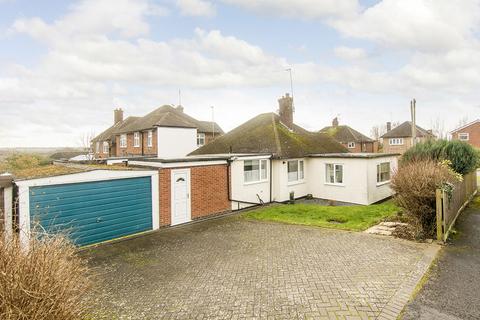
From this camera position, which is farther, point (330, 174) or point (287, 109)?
point (287, 109)

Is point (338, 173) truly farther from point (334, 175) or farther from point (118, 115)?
point (118, 115)

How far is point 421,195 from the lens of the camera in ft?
31.3

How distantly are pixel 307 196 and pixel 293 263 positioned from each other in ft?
37.2

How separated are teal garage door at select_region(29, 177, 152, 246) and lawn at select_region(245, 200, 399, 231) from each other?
510 centimetres

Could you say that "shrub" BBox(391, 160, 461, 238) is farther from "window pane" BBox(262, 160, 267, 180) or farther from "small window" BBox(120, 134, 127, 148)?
"small window" BBox(120, 134, 127, 148)

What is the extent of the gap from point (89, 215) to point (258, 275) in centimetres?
649

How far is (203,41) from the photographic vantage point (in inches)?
734

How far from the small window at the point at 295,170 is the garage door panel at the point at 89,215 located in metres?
9.27

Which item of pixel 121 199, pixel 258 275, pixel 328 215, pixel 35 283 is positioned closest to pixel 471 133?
pixel 328 215

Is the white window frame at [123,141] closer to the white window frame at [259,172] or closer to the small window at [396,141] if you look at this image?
the white window frame at [259,172]

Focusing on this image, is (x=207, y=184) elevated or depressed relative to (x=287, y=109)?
depressed

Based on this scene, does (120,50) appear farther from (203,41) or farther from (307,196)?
(307,196)

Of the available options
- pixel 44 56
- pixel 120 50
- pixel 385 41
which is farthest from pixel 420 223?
pixel 44 56

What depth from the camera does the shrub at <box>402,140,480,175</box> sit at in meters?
16.0
